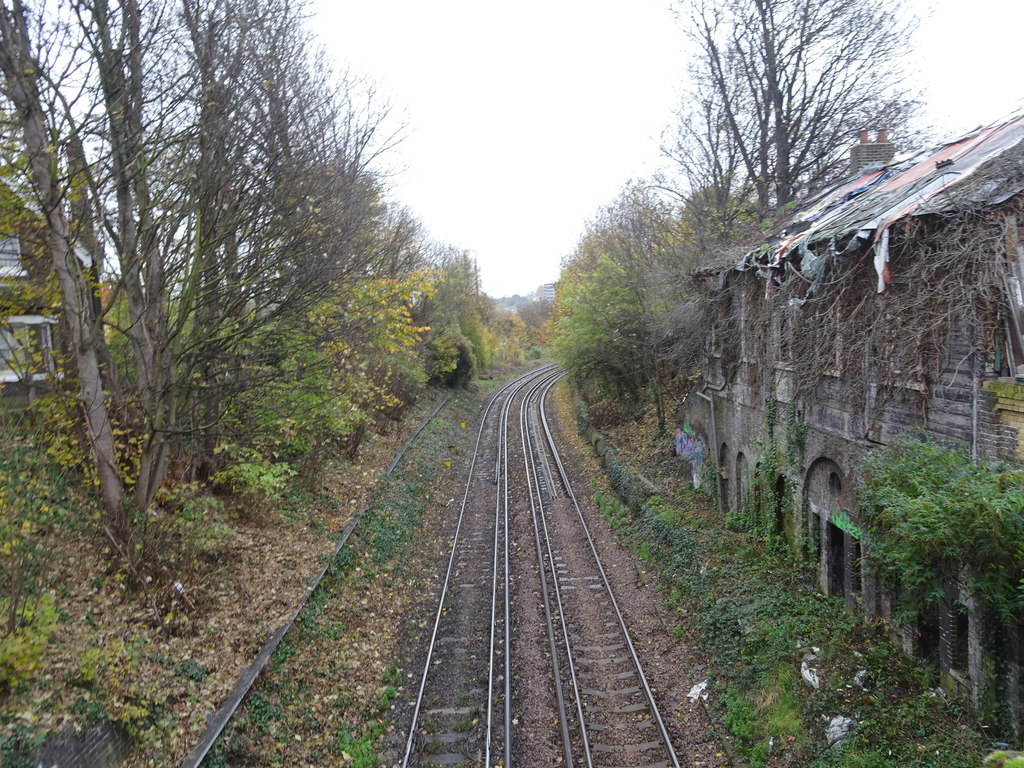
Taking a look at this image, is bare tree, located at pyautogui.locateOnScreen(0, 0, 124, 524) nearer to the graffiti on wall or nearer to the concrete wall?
the concrete wall

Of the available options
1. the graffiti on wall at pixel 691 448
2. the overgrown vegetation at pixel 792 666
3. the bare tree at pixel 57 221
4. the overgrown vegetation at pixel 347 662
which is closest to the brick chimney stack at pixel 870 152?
the graffiti on wall at pixel 691 448

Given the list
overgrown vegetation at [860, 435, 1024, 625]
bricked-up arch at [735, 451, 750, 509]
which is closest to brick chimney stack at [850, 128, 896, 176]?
bricked-up arch at [735, 451, 750, 509]

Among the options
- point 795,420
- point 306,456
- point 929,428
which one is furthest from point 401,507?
point 929,428

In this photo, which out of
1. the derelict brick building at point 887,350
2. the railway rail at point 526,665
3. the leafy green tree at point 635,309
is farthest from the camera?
the leafy green tree at point 635,309

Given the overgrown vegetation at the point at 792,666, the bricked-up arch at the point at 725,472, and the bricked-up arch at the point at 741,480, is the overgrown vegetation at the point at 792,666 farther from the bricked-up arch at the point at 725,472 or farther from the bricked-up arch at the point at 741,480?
the bricked-up arch at the point at 725,472

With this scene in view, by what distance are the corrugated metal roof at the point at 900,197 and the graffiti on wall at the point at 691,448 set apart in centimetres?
705

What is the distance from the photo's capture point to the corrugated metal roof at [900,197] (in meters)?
7.55

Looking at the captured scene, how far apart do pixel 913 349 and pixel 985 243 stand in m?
1.56

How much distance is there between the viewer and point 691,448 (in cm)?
2039

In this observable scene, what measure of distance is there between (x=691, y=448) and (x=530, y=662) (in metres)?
11.4

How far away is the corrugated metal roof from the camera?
7547 mm

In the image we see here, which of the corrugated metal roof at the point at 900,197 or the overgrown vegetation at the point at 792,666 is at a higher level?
the corrugated metal roof at the point at 900,197

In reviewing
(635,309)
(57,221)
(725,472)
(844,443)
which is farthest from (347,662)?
(635,309)

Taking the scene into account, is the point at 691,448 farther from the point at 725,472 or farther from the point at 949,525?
the point at 949,525
